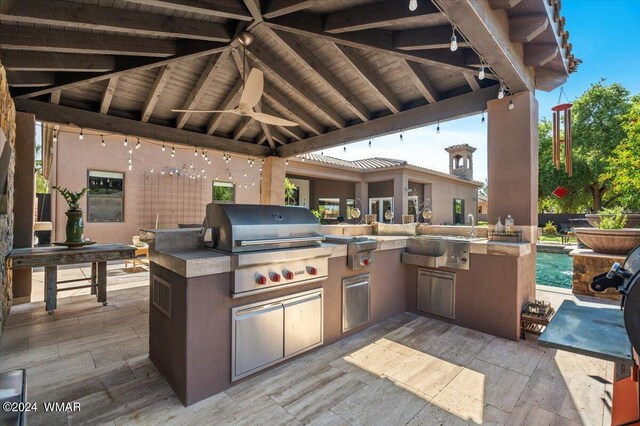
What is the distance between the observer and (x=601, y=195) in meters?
14.6

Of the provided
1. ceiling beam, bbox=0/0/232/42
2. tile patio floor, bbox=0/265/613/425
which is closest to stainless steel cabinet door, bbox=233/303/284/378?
tile patio floor, bbox=0/265/613/425

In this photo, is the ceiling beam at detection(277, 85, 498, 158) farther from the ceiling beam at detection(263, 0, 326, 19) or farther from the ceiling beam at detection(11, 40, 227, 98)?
the ceiling beam at detection(11, 40, 227, 98)

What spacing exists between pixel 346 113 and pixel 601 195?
1643 centimetres

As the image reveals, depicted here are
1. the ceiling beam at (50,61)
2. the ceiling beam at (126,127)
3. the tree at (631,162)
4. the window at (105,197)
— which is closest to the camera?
the ceiling beam at (50,61)

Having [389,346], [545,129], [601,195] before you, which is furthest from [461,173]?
[389,346]

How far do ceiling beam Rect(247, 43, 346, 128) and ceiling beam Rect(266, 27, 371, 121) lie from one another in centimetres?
27

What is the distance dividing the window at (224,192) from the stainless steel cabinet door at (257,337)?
318 inches

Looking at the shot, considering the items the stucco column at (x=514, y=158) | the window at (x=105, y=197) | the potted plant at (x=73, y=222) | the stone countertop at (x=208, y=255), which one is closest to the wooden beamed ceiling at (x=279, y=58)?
the stucco column at (x=514, y=158)

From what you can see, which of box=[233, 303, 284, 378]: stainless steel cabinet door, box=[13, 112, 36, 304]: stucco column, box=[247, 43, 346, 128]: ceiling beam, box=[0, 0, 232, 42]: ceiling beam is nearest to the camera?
box=[233, 303, 284, 378]: stainless steel cabinet door

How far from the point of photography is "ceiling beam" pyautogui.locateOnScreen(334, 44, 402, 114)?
3734 mm

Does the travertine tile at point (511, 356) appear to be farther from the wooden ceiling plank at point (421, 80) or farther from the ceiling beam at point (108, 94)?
the ceiling beam at point (108, 94)

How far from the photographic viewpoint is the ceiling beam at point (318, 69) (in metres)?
3.60

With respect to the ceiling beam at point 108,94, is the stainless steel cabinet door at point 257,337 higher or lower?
lower

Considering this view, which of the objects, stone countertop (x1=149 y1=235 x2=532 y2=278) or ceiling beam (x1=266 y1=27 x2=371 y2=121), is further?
ceiling beam (x1=266 y1=27 x2=371 y2=121)
